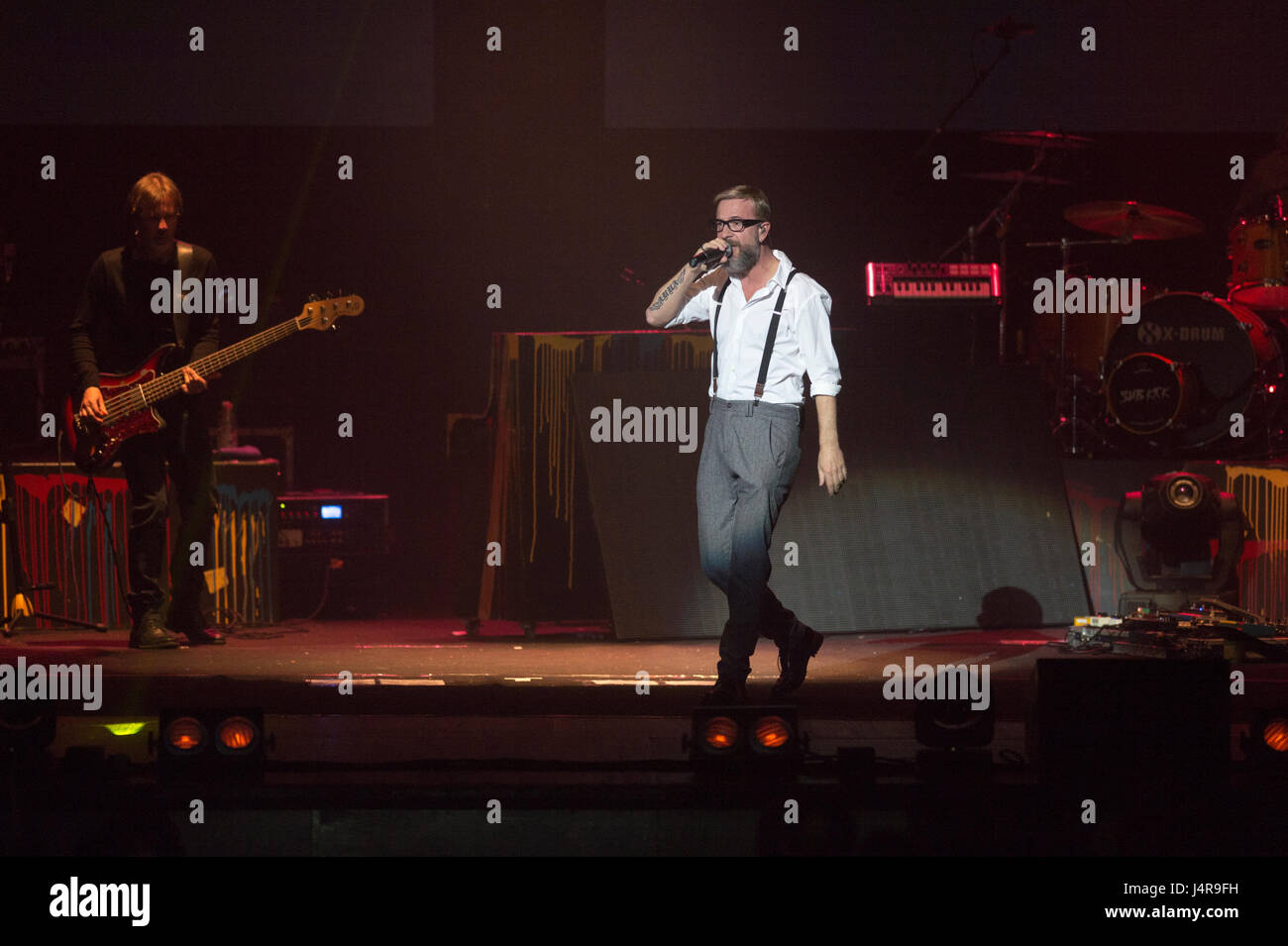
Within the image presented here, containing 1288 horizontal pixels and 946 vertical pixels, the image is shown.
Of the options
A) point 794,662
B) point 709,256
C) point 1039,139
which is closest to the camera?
point 709,256

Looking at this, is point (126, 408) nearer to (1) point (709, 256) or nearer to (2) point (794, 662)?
(1) point (709, 256)

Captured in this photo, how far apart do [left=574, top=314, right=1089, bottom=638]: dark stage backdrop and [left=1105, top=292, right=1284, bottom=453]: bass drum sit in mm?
1495

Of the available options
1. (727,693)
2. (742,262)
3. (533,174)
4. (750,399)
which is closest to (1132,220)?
(533,174)

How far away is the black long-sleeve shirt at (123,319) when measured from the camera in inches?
204

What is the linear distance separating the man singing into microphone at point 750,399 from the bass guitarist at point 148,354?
6.94 feet

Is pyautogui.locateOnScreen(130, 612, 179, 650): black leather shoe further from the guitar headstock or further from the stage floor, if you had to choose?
the guitar headstock

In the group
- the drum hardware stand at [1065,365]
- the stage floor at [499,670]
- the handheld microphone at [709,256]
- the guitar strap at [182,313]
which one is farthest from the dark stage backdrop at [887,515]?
the handheld microphone at [709,256]

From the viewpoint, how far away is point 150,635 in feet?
17.1

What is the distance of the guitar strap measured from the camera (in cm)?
523

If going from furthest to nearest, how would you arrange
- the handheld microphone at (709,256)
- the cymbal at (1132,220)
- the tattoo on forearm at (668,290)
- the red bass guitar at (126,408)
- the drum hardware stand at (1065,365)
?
1. the cymbal at (1132,220)
2. the drum hardware stand at (1065,365)
3. the red bass guitar at (126,408)
4. the tattoo on forearm at (668,290)
5. the handheld microphone at (709,256)

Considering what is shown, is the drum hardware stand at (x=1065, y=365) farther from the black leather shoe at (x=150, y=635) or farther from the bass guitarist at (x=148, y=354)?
the black leather shoe at (x=150, y=635)

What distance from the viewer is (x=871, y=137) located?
29.6ft

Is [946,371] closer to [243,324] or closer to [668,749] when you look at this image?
[668,749]

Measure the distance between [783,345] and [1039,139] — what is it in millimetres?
4449
